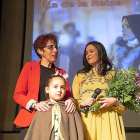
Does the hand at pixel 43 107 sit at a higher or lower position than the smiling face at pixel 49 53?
lower

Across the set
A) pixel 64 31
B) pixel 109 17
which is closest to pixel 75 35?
pixel 64 31

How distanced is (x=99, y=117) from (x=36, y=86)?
1.97ft

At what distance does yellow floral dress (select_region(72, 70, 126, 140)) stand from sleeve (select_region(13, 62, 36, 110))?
436 mm

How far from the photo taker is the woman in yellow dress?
5.81 feet

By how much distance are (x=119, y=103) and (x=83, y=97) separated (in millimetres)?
328

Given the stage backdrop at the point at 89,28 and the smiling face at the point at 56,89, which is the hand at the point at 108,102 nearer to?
the smiling face at the point at 56,89

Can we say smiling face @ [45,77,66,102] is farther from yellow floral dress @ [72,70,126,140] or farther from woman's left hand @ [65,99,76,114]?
yellow floral dress @ [72,70,126,140]

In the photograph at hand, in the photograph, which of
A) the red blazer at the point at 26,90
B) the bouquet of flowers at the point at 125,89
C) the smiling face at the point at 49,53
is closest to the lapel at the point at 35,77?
the red blazer at the point at 26,90

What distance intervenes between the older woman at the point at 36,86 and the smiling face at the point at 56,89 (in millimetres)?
69

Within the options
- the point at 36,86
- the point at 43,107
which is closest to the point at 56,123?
the point at 43,107

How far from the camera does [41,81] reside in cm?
190

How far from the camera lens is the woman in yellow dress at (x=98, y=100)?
69.7 inches

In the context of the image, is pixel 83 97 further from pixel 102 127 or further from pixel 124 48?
pixel 124 48

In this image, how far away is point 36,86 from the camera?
1840 millimetres
